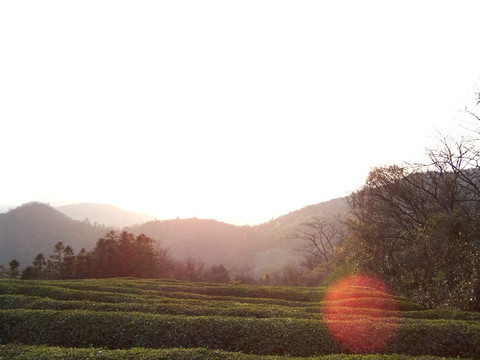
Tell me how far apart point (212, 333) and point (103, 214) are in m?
179

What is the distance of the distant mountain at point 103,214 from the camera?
574 ft

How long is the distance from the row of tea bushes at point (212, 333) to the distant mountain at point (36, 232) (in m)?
80.4

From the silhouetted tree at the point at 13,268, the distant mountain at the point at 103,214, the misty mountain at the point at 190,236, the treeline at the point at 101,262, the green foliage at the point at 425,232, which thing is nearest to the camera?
the green foliage at the point at 425,232

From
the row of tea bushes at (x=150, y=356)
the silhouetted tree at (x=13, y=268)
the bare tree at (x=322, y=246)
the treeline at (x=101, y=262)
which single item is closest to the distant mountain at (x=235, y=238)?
the bare tree at (x=322, y=246)

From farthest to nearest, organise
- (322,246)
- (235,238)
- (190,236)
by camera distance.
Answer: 1. (235,238)
2. (190,236)
3. (322,246)

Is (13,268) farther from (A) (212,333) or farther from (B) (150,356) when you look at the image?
(B) (150,356)

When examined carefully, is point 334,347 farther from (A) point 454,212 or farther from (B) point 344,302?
(A) point 454,212

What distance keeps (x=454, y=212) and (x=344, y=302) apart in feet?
32.1

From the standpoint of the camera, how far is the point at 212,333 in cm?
1441

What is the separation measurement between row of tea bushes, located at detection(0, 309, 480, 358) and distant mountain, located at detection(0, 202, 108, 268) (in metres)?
80.4

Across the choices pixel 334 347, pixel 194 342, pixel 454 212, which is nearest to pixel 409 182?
pixel 454 212

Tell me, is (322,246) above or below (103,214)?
below

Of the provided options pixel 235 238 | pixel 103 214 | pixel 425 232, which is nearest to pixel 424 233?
pixel 425 232

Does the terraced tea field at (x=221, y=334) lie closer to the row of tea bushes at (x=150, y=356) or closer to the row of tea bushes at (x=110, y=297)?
the row of tea bushes at (x=150, y=356)
